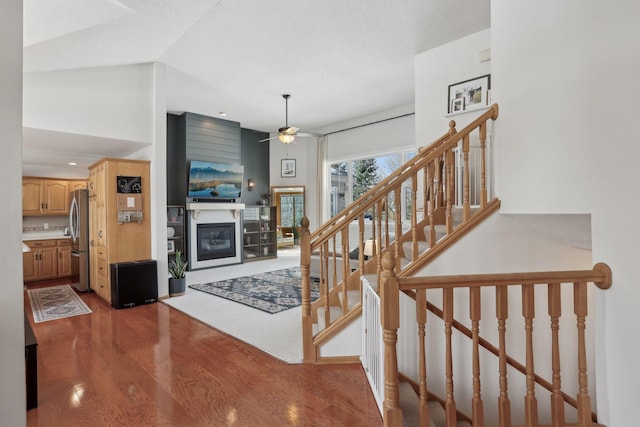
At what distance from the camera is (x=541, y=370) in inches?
107

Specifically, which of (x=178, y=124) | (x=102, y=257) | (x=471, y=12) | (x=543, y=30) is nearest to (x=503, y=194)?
(x=543, y=30)

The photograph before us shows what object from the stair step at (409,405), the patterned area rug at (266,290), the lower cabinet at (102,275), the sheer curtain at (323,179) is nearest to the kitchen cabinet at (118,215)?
the lower cabinet at (102,275)

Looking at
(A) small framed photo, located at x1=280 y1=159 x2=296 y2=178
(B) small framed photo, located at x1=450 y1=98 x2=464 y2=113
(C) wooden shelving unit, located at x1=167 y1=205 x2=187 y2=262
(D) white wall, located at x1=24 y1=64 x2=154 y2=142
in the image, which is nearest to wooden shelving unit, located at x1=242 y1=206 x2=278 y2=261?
(A) small framed photo, located at x1=280 y1=159 x2=296 y2=178

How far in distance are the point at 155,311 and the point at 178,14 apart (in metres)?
3.50

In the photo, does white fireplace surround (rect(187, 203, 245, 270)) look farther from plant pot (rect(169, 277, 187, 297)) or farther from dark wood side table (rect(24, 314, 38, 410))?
dark wood side table (rect(24, 314, 38, 410))

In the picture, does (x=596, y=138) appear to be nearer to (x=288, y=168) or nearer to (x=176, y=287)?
(x=176, y=287)

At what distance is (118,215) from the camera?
4523mm

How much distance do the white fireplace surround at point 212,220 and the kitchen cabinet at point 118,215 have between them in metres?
1.99

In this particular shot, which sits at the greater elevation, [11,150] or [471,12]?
[471,12]

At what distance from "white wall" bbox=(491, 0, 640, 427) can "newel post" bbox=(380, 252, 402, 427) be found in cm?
113

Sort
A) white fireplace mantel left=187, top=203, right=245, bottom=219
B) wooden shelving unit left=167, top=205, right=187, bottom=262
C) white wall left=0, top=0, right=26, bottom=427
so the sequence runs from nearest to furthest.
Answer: white wall left=0, top=0, right=26, bottom=427 → wooden shelving unit left=167, top=205, right=187, bottom=262 → white fireplace mantel left=187, top=203, right=245, bottom=219

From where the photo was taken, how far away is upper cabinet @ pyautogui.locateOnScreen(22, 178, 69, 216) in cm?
609

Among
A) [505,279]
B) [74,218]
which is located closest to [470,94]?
[505,279]

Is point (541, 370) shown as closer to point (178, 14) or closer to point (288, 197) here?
point (178, 14)
